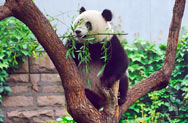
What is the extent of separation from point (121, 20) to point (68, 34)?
2534 mm

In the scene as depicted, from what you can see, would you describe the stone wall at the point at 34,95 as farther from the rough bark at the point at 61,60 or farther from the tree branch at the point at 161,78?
the rough bark at the point at 61,60

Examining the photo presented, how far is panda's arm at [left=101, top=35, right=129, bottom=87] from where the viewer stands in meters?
2.40

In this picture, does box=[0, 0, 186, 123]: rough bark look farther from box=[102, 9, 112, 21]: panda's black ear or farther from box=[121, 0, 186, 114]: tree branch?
box=[102, 9, 112, 21]: panda's black ear

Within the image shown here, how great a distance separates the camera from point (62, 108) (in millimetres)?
4098

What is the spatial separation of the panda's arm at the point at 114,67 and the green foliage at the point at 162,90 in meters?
1.84

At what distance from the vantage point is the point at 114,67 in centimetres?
242

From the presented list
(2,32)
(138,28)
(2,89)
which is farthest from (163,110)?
(2,32)

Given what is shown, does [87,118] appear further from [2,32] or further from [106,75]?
[2,32]

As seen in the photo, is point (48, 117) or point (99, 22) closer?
point (99, 22)

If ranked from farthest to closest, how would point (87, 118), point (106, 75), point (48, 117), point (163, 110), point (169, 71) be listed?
point (163, 110) < point (48, 117) < point (169, 71) < point (106, 75) < point (87, 118)

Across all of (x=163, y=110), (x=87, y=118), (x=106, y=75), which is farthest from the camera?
(x=163, y=110)

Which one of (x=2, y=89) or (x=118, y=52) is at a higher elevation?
(x=118, y=52)

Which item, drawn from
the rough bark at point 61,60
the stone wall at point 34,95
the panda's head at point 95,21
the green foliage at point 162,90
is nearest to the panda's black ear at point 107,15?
the panda's head at point 95,21

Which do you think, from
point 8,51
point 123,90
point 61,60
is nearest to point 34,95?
point 8,51
